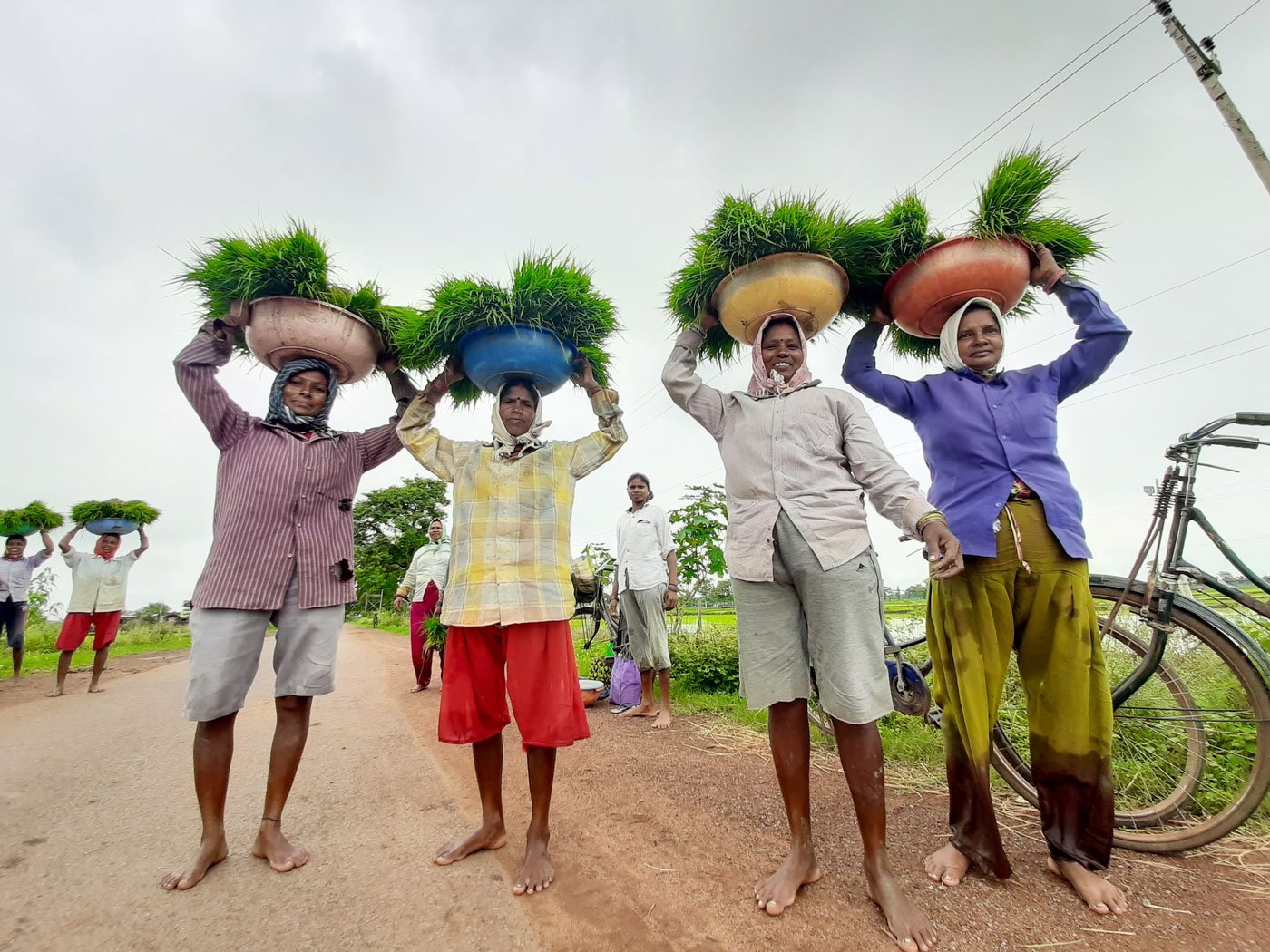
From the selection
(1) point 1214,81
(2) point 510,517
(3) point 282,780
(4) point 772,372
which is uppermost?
(1) point 1214,81

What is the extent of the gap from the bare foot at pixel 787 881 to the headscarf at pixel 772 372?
1837mm

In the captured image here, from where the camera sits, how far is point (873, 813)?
1.98m

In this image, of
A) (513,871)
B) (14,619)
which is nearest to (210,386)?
(513,871)

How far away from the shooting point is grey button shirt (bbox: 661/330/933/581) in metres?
2.15

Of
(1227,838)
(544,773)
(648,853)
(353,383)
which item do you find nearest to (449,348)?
(353,383)

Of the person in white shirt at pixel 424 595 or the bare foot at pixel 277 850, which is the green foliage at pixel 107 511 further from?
the bare foot at pixel 277 850

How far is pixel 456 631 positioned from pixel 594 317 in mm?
1624

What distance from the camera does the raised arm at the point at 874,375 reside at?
8.89 ft

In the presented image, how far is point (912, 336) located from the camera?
3154 millimetres

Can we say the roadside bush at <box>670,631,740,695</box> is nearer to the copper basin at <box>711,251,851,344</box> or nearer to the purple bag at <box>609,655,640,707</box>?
the purple bag at <box>609,655,640,707</box>

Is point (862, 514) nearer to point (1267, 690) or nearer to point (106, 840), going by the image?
point (1267, 690)

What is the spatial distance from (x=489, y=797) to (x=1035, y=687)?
2.37m

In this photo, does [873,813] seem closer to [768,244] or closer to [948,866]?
[948,866]

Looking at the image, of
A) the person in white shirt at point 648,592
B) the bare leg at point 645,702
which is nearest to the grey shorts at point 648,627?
the person in white shirt at point 648,592
